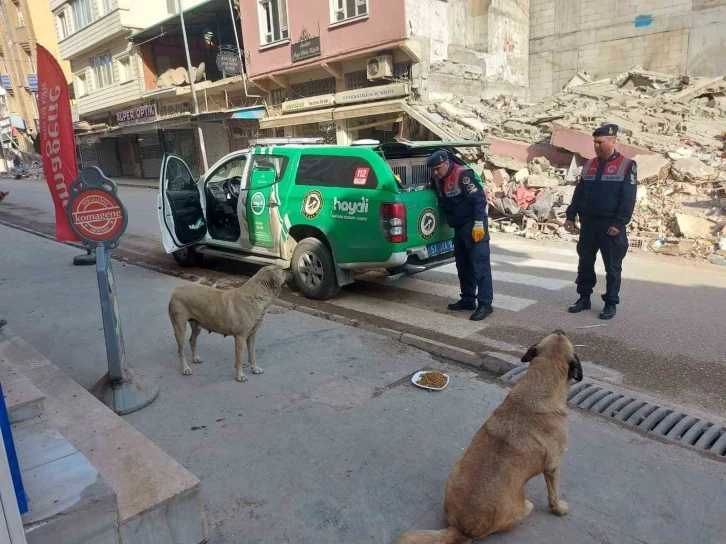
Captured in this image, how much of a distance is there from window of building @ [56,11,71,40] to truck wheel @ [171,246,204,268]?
3164 cm

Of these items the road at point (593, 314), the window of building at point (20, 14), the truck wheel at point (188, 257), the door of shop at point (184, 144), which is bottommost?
the road at point (593, 314)

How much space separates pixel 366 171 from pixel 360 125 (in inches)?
554

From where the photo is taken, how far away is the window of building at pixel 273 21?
20812 mm

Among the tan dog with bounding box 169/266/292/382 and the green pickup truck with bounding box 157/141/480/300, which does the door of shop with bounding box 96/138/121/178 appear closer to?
the green pickup truck with bounding box 157/141/480/300

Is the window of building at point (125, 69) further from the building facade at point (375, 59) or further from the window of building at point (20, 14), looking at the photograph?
the window of building at point (20, 14)

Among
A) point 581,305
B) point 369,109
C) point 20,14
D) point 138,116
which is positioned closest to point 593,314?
point 581,305

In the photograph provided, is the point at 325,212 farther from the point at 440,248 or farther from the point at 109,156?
the point at 109,156

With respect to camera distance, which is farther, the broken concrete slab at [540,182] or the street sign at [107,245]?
the broken concrete slab at [540,182]

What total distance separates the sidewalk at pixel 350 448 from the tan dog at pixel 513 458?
242mm

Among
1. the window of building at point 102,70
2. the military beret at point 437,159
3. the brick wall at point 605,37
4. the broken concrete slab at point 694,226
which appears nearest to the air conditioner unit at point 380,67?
the brick wall at point 605,37

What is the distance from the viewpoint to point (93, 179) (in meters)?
3.68

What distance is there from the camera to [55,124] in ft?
14.4

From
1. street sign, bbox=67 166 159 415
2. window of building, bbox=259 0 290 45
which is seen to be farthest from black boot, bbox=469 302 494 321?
window of building, bbox=259 0 290 45

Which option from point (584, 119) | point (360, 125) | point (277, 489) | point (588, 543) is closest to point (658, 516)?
point (588, 543)
